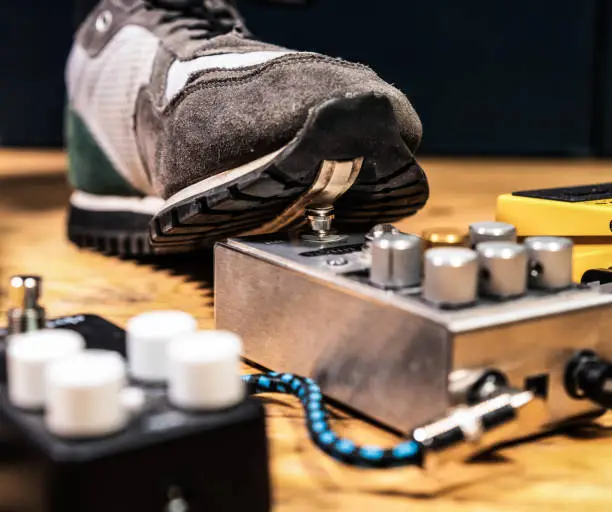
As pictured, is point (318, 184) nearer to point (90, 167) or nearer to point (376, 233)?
point (376, 233)

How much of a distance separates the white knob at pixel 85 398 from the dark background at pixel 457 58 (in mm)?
2196

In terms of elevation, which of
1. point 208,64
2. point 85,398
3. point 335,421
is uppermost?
point 208,64

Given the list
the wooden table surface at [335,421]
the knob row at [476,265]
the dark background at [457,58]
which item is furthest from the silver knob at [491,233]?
the dark background at [457,58]

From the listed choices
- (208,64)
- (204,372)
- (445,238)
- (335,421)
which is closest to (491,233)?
(445,238)

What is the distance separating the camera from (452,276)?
0.52 m

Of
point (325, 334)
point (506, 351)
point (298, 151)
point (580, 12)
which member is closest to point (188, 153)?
point (298, 151)

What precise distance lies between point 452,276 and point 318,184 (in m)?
0.23

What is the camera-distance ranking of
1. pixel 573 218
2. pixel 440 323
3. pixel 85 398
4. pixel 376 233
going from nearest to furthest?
pixel 85 398 → pixel 440 323 → pixel 376 233 → pixel 573 218

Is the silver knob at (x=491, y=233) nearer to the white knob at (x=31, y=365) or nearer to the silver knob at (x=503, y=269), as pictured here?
the silver knob at (x=503, y=269)

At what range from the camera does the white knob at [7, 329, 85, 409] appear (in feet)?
1.32

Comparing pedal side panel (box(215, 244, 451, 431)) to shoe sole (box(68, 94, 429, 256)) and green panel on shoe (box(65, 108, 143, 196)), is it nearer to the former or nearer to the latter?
shoe sole (box(68, 94, 429, 256))

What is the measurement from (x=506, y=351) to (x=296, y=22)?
212 centimetres

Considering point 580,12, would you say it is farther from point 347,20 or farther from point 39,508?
point 39,508

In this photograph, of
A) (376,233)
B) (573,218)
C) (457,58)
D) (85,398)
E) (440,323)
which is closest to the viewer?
(85,398)
